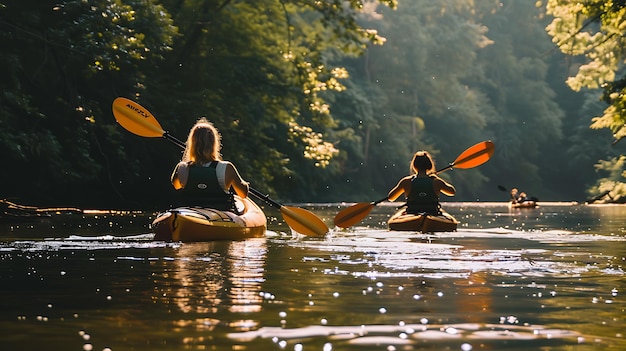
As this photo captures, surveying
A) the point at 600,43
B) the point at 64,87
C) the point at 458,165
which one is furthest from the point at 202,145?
the point at 600,43

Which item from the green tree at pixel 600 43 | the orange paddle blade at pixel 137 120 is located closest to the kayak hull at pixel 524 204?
the green tree at pixel 600 43

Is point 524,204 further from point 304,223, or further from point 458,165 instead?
point 304,223

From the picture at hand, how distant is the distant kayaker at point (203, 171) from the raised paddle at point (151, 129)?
5.55 ft

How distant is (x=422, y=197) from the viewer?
19406 millimetres

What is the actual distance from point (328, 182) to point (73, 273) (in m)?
48.2

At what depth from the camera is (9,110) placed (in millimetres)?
23172

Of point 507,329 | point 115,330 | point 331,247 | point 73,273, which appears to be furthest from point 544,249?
point 115,330

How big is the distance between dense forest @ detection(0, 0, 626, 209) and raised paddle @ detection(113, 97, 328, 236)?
10.3 ft

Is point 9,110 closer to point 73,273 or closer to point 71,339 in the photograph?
point 73,273

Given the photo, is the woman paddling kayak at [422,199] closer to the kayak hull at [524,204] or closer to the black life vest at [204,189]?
the black life vest at [204,189]

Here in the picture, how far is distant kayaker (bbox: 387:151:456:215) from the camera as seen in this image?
62.6 ft

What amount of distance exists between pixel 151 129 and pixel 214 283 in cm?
895

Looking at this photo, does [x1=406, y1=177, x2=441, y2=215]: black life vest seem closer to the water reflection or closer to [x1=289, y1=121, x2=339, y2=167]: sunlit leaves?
the water reflection

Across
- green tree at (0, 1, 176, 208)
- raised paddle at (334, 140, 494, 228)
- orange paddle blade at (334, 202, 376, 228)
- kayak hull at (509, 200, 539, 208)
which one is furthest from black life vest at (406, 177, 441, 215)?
kayak hull at (509, 200, 539, 208)
